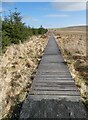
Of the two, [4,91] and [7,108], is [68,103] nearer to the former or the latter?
[7,108]

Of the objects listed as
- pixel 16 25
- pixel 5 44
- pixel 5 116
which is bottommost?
pixel 5 116

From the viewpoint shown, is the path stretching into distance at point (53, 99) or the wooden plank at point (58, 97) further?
the wooden plank at point (58, 97)

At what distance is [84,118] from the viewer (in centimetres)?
623

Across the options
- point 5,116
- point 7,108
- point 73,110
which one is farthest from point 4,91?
point 73,110

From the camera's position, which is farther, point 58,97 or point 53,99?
point 58,97

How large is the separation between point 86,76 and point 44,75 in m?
2.16

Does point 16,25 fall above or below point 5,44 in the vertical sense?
above

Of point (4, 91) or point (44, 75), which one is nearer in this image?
point (4, 91)

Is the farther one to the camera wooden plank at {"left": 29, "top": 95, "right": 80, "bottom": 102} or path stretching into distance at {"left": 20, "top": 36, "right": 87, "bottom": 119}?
wooden plank at {"left": 29, "top": 95, "right": 80, "bottom": 102}

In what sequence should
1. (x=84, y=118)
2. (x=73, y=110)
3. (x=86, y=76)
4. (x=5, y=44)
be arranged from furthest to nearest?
(x=5, y=44) < (x=86, y=76) < (x=73, y=110) < (x=84, y=118)

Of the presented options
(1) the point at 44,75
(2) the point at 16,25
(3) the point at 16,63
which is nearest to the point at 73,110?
(1) the point at 44,75

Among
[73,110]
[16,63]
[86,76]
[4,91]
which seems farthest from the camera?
[16,63]

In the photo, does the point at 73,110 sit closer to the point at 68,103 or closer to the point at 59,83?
the point at 68,103

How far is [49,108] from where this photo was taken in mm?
6855
